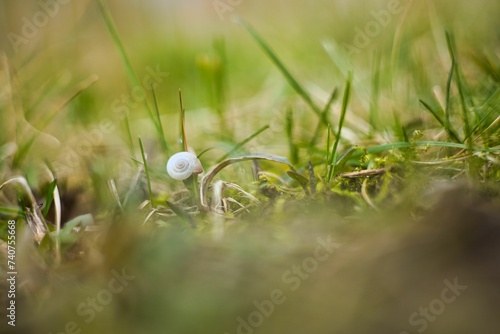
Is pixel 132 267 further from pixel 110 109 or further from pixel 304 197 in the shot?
pixel 110 109

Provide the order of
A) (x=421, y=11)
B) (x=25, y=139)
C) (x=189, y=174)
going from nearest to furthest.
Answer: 1. (x=189, y=174)
2. (x=25, y=139)
3. (x=421, y=11)

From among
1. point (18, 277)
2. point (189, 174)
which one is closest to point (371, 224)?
point (189, 174)

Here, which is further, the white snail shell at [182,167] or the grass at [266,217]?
the white snail shell at [182,167]

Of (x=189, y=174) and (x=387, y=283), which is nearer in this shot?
(x=387, y=283)

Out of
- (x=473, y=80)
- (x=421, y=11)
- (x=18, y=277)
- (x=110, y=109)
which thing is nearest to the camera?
(x=18, y=277)

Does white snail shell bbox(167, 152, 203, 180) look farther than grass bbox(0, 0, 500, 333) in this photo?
Yes

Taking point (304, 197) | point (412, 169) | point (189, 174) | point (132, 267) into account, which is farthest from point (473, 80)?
point (132, 267)

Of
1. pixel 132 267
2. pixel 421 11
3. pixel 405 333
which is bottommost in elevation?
pixel 405 333

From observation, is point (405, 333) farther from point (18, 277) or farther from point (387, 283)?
point (18, 277)

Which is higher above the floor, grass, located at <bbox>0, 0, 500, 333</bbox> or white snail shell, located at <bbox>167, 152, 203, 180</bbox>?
white snail shell, located at <bbox>167, 152, 203, 180</bbox>

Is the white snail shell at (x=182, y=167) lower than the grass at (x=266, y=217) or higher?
higher

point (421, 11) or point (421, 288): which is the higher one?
point (421, 11)
